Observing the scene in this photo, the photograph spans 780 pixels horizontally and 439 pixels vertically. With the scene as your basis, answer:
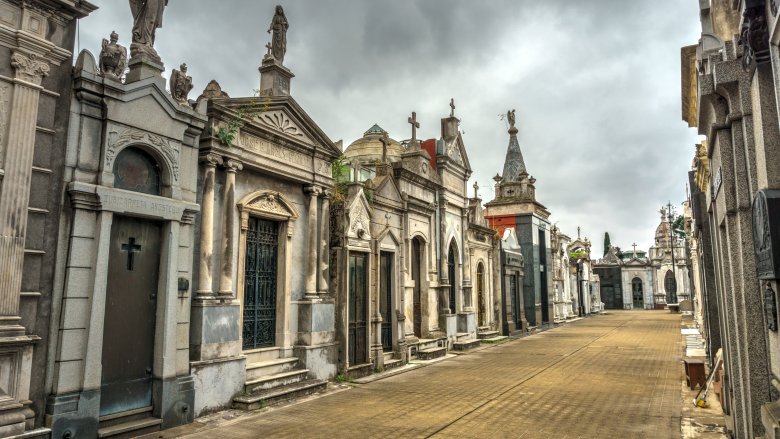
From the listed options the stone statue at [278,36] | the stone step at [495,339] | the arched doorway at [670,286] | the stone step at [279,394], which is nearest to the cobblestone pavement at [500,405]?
the stone step at [279,394]

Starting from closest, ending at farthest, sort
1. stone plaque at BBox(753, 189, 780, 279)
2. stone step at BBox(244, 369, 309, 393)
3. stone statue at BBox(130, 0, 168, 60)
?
stone plaque at BBox(753, 189, 780, 279), stone statue at BBox(130, 0, 168, 60), stone step at BBox(244, 369, 309, 393)

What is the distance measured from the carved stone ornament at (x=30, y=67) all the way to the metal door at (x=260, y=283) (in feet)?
13.2

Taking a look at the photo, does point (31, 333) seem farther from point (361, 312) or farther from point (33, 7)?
point (361, 312)

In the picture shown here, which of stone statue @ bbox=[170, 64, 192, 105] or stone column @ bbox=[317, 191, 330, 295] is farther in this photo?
stone column @ bbox=[317, 191, 330, 295]

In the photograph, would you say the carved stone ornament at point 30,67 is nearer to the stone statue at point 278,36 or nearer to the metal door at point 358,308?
the stone statue at point 278,36

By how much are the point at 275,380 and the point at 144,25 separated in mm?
6090

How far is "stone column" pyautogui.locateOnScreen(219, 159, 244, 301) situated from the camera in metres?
8.09

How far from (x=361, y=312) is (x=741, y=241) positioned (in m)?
8.65

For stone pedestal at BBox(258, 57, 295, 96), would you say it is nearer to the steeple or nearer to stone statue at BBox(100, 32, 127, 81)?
stone statue at BBox(100, 32, 127, 81)

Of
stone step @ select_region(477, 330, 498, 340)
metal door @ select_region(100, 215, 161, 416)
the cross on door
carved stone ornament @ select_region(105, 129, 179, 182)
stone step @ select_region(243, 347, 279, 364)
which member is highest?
carved stone ornament @ select_region(105, 129, 179, 182)

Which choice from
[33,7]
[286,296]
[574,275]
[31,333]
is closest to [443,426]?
[286,296]

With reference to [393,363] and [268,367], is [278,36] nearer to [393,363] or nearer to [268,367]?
[268,367]

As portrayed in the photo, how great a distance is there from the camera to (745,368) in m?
4.25

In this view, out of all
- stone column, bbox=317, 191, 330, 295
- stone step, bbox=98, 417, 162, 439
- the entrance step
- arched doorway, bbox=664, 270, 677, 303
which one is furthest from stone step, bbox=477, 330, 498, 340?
arched doorway, bbox=664, 270, 677, 303
